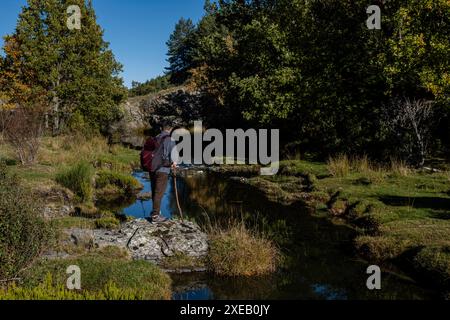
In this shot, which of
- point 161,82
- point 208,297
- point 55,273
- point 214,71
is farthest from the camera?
point 161,82

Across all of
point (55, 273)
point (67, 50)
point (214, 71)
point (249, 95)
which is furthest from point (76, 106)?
point (55, 273)

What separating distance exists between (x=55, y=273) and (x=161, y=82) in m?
81.1

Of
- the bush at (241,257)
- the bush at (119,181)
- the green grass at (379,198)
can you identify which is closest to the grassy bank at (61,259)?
the bush at (241,257)

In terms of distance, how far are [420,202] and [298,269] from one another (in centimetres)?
696

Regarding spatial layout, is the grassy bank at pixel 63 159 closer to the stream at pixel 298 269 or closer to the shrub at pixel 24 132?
the shrub at pixel 24 132

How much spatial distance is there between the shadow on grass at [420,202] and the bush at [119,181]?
11707 millimetres

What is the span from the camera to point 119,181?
22.4 meters

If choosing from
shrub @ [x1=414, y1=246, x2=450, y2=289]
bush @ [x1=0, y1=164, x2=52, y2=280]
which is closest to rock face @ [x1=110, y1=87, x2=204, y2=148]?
bush @ [x1=0, y1=164, x2=52, y2=280]

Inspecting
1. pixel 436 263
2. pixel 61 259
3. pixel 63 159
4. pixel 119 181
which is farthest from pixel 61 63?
pixel 436 263

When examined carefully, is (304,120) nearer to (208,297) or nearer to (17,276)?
(208,297)

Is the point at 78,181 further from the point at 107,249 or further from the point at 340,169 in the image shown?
the point at 340,169

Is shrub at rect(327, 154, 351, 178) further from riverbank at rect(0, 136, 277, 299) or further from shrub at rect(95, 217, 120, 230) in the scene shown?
shrub at rect(95, 217, 120, 230)

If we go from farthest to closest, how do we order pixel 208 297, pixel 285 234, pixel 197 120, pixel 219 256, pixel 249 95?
pixel 197 120 → pixel 249 95 → pixel 285 234 → pixel 219 256 → pixel 208 297

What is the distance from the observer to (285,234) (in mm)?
14398
